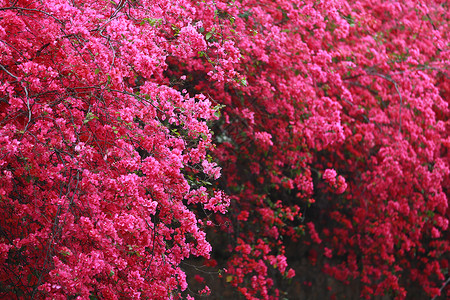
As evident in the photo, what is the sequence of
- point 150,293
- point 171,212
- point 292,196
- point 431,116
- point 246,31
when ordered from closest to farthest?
point 150,293 → point 171,212 → point 246,31 → point 431,116 → point 292,196

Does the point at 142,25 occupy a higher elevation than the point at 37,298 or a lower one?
higher

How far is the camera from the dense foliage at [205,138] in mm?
3307

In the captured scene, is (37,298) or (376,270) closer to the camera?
(37,298)

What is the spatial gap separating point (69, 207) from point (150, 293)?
0.78 m

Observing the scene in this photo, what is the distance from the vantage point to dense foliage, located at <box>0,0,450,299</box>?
10.8ft

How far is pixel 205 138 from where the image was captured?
3893mm

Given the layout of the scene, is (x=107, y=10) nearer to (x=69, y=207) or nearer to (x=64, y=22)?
(x=64, y=22)

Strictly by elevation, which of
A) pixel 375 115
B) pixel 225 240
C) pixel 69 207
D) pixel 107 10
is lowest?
pixel 225 240

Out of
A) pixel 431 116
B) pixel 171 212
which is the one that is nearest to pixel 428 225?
pixel 431 116

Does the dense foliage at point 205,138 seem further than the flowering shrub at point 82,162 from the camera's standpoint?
Yes

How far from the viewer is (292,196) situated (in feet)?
30.7

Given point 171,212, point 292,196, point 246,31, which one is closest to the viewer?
point 171,212

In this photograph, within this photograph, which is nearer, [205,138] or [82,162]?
[82,162]

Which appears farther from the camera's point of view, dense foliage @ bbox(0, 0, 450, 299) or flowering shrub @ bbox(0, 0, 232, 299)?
dense foliage @ bbox(0, 0, 450, 299)
